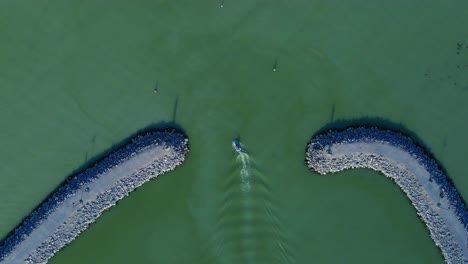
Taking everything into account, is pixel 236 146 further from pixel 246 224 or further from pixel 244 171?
pixel 246 224

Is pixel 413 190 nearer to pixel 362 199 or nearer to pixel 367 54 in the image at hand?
pixel 362 199

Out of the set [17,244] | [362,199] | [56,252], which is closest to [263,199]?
[362,199]

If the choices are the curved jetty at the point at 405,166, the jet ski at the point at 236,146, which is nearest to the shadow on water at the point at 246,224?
the jet ski at the point at 236,146

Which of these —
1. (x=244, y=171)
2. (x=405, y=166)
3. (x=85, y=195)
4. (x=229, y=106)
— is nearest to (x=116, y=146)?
(x=85, y=195)

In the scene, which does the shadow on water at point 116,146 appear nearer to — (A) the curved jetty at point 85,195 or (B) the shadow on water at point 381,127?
Result: (A) the curved jetty at point 85,195

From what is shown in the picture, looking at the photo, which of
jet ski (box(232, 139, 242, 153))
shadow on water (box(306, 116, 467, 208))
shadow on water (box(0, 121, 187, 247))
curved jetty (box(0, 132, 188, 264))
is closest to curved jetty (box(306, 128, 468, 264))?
shadow on water (box(306, 116, 467, 208))

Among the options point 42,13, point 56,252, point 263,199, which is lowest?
point 56,252
